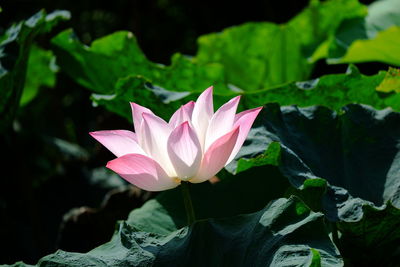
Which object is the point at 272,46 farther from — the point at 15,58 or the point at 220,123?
the point at 220,123

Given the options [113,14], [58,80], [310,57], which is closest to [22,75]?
[310,57]

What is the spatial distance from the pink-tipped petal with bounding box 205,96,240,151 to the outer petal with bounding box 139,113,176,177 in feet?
0.21

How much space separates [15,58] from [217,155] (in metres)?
0.80

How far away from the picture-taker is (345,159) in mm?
1258

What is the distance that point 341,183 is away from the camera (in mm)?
1228

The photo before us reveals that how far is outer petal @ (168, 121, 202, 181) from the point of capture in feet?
2.95

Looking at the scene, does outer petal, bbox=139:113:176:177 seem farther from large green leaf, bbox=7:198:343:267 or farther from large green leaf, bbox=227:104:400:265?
large green leaf, bbox=227:104:400:265

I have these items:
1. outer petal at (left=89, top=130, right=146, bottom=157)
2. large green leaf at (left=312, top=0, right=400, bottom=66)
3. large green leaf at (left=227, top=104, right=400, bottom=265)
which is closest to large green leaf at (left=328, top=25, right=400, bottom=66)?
large green leaf at (left=312, top=0, right=400, bottom=66)

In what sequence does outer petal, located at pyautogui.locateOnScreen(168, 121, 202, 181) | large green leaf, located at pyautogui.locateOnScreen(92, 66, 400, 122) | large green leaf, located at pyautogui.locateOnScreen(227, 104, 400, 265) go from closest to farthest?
outer petal, located at pyautogui.locateOnScreen(168, 121, 202, 181) < large green leaf, located at pyautogui.locateOnScreen(227, 104, 400, 265) < large green leaf, located at pyautogui.locateOnScreen(92, 66, 400, 122)

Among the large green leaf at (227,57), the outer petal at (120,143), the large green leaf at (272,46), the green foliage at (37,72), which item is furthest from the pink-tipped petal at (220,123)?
the green foliage at (37,72)

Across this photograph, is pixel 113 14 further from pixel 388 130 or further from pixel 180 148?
pixel 180 148

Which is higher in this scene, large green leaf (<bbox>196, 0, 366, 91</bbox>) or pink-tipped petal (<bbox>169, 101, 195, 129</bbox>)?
pink-tipped petal (<bbox>169, 101, 195, 129</bbox>)

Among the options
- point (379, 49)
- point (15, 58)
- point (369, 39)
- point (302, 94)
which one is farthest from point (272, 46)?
point (15, 58)

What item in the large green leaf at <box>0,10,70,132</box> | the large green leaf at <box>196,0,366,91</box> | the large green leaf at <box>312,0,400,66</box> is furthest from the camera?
the large green leaf at <box>196,0,366,91</box>
